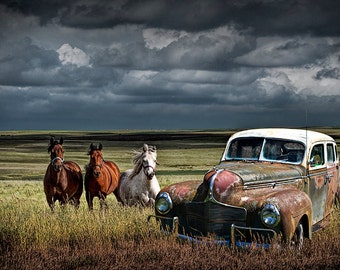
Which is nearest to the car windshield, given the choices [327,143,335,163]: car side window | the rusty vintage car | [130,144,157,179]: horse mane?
the rusty vintage car

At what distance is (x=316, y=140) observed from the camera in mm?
11188

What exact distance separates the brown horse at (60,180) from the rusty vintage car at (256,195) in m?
5.02

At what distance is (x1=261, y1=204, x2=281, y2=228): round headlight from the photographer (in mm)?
8367

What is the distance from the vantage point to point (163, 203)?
32.0 ft

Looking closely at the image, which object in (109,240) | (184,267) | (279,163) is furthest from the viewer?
(279,163)

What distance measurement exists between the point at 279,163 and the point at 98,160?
572 centimetres

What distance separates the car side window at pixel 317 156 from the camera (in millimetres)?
10789

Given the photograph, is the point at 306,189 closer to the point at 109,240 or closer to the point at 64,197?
the point at 109,240

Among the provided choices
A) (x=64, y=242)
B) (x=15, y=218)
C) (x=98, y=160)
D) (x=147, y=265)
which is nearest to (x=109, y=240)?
(x=64, y=242)

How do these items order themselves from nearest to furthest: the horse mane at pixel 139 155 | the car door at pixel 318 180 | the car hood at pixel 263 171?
the car hood at pixel 263 171 < the car door at pixel 318 180 < the horse mane at pixel 139 155

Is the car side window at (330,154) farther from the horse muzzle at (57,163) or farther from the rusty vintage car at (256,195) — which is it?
the horse muzzle at (57,163)

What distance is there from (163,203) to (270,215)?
2183 millimetres

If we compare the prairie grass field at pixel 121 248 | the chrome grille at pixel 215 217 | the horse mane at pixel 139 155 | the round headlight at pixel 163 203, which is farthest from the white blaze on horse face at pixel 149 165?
the chrome grille at pixel 215 217

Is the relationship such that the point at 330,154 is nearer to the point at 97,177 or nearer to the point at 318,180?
the point at 318,180
